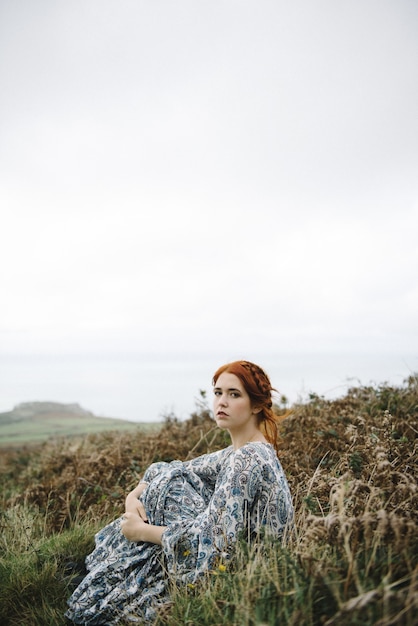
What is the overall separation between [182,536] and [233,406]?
1028 millimetres

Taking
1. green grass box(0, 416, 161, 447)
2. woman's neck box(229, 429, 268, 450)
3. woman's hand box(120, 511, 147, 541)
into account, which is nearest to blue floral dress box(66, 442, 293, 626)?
woman's hand box(120, 511, 147, 541)

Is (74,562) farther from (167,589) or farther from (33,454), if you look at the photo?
(33,454)

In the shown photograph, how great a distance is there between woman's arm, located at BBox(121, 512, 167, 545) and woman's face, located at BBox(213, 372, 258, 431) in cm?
93

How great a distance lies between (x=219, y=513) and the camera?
9.69 ft

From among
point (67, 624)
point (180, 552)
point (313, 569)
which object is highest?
point (313, 569)

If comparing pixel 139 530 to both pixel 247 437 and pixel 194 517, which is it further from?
pixel 247 437

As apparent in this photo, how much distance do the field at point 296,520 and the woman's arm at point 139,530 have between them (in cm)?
43

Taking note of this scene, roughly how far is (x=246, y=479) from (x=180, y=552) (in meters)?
0.74

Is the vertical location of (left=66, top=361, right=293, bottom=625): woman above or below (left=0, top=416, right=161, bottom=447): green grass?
above

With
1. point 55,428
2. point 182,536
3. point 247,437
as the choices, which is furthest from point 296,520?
point 55,428

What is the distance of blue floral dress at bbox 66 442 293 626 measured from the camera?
2.92 meters

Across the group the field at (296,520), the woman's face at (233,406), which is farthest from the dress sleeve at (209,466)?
the field at (296,520)

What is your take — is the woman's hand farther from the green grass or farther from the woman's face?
the green grass

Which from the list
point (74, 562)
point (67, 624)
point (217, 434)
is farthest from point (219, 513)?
point (217, 434)
